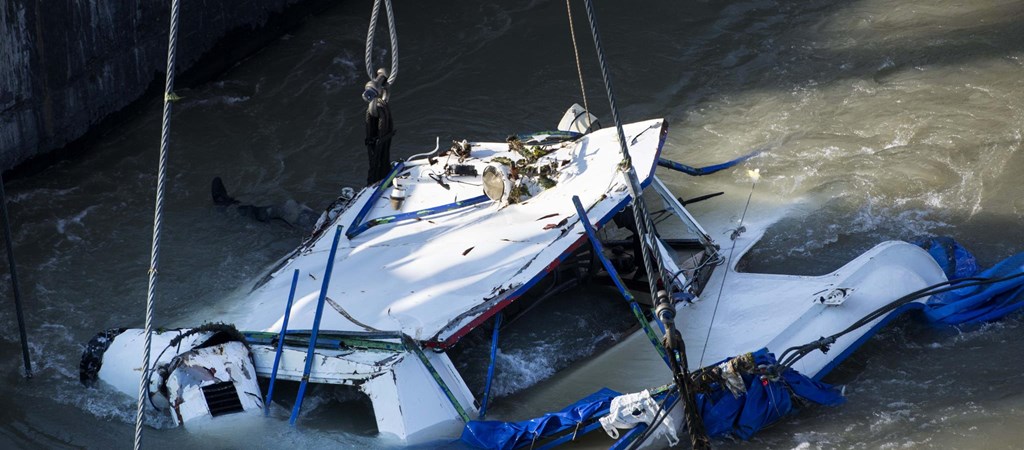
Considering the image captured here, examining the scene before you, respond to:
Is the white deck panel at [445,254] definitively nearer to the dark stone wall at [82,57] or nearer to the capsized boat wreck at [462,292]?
the capsized boat wreck at [462,292]

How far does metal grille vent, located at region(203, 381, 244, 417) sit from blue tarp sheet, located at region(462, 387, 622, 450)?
1.42m

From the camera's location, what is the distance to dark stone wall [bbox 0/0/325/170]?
33.9 ft

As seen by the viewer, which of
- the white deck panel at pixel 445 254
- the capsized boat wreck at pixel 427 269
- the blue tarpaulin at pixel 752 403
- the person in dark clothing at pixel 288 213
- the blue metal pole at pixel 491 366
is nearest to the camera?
the blue tarpaulin at pixel 752 403

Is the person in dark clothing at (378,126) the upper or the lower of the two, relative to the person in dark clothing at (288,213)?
upper

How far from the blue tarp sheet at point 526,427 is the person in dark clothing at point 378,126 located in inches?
117

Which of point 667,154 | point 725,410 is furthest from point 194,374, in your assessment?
point 667,154

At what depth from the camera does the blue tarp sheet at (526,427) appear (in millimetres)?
6352

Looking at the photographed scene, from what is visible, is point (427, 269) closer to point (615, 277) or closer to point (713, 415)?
point (615, 277)

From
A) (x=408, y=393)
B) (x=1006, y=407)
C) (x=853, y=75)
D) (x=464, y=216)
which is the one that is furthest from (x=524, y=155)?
(x=853, y=75)

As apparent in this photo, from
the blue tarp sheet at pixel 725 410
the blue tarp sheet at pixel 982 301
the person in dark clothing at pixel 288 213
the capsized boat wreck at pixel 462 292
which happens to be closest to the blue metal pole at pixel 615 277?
the capsized boat wreck at pixel 462 292

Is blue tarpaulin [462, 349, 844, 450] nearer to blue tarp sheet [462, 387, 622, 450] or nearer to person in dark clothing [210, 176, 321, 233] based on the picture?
blue tarp sheet [462, 387, 622, 450]

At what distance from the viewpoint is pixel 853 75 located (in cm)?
1192

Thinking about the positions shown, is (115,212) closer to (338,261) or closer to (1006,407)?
(338,261)

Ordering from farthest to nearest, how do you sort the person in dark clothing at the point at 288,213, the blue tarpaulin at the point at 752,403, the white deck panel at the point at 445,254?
the person in dark clothing at the point at 288,213 → the white deck panel at the point at 445,254 → the blue tarpaulin at the point at 752,403
